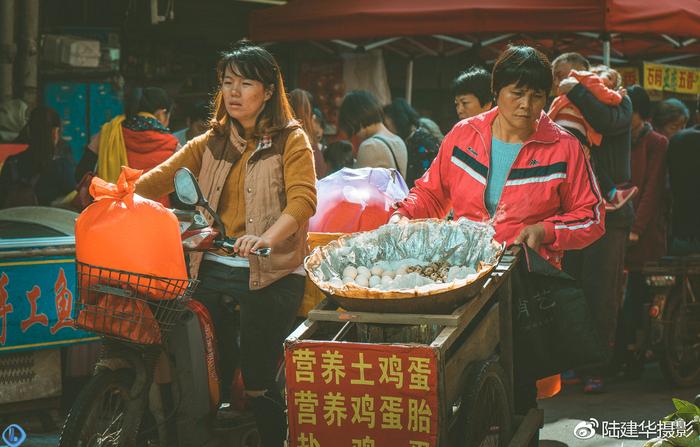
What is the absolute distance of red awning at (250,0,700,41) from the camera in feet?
32.4

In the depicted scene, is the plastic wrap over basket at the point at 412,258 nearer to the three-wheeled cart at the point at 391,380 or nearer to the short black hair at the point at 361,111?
the three-wheeled cart at the point at 391,380

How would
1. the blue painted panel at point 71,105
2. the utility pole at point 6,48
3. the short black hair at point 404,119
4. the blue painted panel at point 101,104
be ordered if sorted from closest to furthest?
the short black hair at point 404,119 → the utility pole at point 6,48 → the blue painted panel at point 71,105 → the blue painted panel at point 101,104

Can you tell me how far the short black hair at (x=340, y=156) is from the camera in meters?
9.21

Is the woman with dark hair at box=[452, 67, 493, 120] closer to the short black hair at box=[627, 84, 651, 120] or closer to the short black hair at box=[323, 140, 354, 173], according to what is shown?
the short black hair at box=[627, 84, 651, 120]

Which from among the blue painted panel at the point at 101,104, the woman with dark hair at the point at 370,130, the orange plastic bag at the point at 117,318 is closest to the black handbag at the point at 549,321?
the orange plastic bag at the point at 117,318

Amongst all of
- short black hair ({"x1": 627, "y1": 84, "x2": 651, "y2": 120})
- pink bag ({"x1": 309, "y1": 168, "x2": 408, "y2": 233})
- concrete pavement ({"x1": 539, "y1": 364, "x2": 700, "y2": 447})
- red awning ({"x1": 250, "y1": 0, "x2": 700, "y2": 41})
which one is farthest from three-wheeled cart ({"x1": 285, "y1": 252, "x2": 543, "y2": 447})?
red awning ({"x1": 250, "y1": 0, "x2": 700, "y2": 41})

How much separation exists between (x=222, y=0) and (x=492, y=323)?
8807mm

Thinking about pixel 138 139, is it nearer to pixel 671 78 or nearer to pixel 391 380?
pixel 391 380

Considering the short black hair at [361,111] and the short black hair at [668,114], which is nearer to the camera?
the short black hair at [361,111]

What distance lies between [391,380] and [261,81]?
1.69 m

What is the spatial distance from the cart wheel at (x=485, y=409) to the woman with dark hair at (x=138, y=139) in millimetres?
3898

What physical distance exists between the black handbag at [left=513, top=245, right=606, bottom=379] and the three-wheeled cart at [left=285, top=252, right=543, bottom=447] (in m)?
0.39

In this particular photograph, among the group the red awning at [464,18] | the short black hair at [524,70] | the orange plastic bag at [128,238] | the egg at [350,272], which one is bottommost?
the egg at [350,272]

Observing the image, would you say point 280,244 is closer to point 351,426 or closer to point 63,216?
point 351,426
